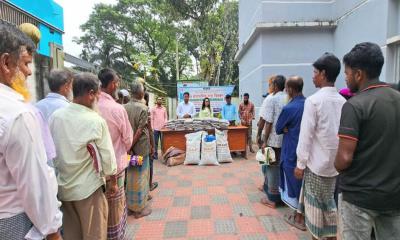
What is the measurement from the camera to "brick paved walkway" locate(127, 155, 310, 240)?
3.30m

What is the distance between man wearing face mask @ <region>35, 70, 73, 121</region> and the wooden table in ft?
14.2

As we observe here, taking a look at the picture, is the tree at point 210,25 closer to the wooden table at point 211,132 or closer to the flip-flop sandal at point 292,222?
the wooden table at point 211,132

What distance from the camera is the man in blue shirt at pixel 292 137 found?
329cm

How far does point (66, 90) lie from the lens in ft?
8.51

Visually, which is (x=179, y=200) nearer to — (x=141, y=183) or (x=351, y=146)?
(x=141, y=183)

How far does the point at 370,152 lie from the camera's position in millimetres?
1684

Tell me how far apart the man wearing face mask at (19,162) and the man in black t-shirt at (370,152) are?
164cm

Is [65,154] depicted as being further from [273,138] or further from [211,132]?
[211,132]

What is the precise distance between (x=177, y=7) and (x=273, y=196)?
14.8m

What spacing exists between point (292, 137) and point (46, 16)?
609 centimetres

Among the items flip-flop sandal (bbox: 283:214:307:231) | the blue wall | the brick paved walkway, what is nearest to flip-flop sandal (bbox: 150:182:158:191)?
the brick paved walkway

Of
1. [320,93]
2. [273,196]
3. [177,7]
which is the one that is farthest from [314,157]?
[177,7]

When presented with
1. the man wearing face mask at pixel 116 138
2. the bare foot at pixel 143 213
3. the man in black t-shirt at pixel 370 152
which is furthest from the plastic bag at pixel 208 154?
the man in black t-shirt at pixel 370 152

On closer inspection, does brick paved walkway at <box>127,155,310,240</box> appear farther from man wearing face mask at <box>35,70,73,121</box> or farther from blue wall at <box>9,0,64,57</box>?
blue wall at <box>9,0,64,57</box>
